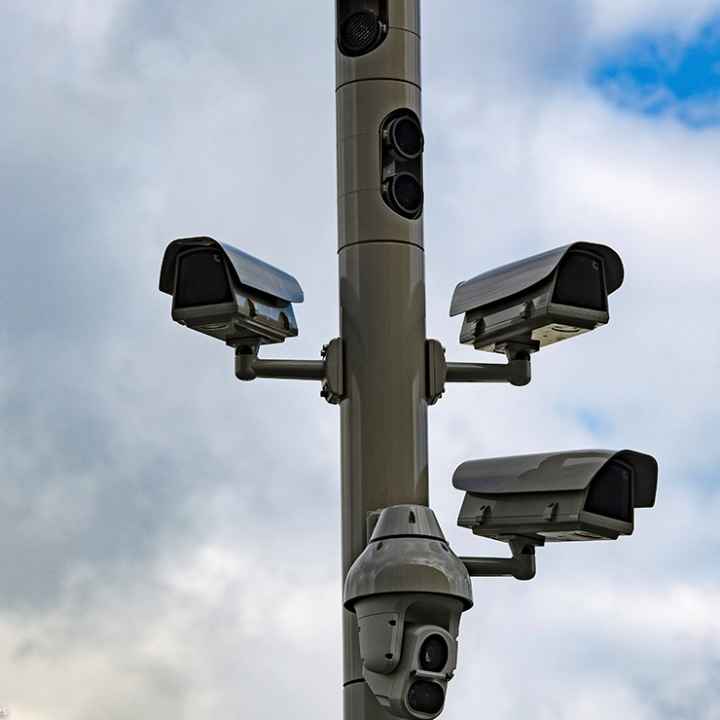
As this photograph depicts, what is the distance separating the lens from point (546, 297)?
19.5 m

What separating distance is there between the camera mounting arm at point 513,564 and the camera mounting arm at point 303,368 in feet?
5.42

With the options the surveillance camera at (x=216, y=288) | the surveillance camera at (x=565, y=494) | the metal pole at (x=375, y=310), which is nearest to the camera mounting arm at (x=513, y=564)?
the surveillance camera at (x=565, y=494)

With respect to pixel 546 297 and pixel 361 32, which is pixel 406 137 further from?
pixel 546 297

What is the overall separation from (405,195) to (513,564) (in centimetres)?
297

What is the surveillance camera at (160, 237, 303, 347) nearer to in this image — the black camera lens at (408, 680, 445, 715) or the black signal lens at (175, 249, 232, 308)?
A: the black signal lens at (175, 249, 232, 308)

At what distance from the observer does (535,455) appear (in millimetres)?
19531

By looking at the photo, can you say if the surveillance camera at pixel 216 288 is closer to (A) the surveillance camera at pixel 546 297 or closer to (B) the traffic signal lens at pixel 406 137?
(B) the traffic signal lens at pixel 406 137

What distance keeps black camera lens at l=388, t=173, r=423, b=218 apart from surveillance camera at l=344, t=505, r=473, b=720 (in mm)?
3098

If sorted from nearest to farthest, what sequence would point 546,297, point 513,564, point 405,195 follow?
1. point 546,297
2. point 513,564
3. point 405,195

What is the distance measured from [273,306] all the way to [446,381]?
58.0 inches

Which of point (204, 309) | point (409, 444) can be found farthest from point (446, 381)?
point (204, 309)

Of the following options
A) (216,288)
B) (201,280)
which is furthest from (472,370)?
(201,280)

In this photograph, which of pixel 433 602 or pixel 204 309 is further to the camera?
pixel 204 309

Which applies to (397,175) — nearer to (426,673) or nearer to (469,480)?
(469,480)
